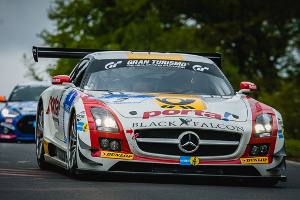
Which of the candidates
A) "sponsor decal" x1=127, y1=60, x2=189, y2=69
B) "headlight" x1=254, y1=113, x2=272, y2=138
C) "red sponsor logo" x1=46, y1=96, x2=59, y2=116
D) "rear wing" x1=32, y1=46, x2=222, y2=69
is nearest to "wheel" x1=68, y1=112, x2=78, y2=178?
"red sponsor logo" x1=46, y1=96, x2=59, y2=116

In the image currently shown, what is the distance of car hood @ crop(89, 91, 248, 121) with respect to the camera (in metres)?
7.87

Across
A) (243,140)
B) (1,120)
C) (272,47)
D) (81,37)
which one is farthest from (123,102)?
(81,37)

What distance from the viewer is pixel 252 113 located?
8.20 m

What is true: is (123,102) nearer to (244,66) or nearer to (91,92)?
(91,92)

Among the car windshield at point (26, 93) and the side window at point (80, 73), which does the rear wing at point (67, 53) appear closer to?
the side window at point (80, 73)

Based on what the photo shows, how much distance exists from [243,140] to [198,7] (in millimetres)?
43179

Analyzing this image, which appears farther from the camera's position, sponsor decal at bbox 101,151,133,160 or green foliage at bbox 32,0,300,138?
green foliage at bbox 32,0,300,138

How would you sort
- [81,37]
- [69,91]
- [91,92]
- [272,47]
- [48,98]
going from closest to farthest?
[91,92], [69,91], [48,98], [272,47], [81,37]

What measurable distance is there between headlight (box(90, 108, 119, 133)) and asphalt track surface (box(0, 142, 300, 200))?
55cm

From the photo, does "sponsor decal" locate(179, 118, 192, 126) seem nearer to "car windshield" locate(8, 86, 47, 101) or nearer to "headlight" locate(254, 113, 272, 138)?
"headlight" locate(254, 113, 272, 138)

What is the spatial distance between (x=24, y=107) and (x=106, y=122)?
33.2 feet

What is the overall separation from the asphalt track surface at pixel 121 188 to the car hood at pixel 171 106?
73cm

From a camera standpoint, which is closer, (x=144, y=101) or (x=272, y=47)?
(x=144, y=101)

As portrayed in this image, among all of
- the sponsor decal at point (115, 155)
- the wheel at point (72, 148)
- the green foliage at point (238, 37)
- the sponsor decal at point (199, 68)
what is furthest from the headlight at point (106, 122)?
the green foliage at point (238, 37)
